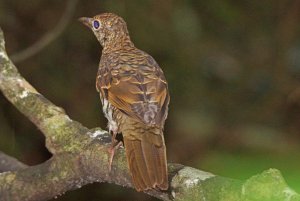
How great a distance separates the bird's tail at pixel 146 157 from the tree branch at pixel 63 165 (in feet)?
0.14

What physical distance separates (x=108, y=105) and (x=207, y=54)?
2.41 m

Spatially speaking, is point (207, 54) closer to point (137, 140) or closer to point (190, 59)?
point (190, 59)

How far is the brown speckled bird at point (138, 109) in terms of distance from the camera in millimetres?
2912

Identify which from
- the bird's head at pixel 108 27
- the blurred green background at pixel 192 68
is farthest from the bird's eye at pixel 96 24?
the blurred green background at pixel 192 68

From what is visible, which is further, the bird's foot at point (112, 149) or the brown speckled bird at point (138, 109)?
the bird's foot at point (112, 149)

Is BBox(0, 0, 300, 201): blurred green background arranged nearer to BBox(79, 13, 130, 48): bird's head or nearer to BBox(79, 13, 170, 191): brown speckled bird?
BBox(79, 13, 130, 48): bird's head

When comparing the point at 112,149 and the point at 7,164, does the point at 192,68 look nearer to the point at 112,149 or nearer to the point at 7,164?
the point at 7,164

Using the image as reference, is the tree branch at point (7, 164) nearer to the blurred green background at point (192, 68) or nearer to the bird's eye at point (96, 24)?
the bird's eye at point (96, 24)

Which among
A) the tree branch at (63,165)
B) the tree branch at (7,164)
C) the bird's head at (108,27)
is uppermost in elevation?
the bird's head at (108,27)

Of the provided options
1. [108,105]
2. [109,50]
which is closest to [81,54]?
[109,50]

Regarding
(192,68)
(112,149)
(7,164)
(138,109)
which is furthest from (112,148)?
(192,68)

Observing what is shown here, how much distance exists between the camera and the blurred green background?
579 cm

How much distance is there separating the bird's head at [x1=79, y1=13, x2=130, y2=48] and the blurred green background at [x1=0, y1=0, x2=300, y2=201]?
54.1 inches

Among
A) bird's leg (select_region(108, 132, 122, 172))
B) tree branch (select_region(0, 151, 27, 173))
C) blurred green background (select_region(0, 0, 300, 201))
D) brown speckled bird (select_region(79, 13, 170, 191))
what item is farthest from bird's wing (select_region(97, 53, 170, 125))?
blurred green background (select_region(0, 0, 300, 201))
